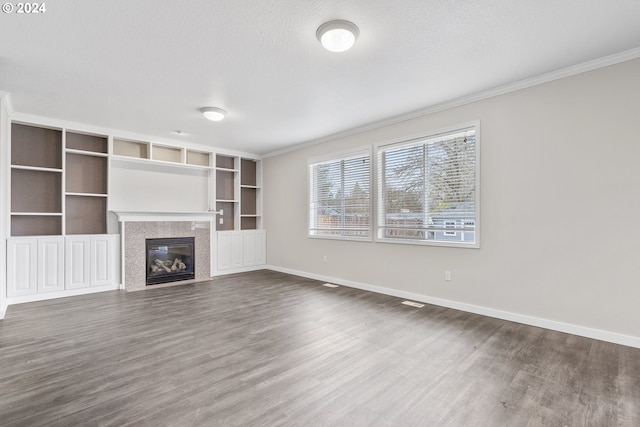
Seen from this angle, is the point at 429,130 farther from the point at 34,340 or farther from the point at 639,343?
the point at 34,340

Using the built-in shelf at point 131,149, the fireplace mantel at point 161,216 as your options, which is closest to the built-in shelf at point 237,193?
the fireplace mantel at point 161,216

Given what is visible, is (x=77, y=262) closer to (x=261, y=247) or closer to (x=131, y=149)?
(x=131, y=149)

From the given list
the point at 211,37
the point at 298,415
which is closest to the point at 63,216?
the point at 211,37

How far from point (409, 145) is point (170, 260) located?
485 cm

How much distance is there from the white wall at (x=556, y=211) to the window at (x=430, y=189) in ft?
0.50

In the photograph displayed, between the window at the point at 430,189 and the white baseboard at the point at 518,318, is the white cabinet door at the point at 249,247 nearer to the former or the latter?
the white baseboard at the point at 518,318

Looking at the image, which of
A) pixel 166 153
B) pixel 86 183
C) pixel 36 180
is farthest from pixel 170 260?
pixel 36 180

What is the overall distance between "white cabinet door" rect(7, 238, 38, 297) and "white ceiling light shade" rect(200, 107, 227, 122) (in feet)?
10.3

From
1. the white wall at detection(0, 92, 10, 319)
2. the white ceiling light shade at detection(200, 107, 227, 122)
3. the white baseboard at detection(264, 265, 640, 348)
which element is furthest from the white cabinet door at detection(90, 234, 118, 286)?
the white baseboard at detection(264, 265, 640, 348)

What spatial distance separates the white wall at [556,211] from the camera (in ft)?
9.10

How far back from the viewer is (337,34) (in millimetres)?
2355

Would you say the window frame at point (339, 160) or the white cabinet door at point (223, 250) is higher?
the window frame at point (339, 160)

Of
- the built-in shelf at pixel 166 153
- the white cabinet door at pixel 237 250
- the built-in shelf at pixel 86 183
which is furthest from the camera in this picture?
the white cabinet door at pixel 237 250

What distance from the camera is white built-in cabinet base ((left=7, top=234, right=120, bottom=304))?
4.16 meters
